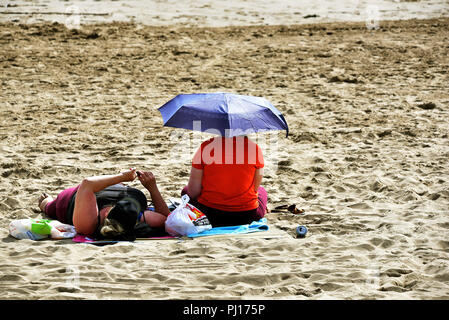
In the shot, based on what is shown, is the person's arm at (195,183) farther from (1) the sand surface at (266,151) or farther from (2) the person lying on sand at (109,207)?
(1) the sand surface at (266,151)

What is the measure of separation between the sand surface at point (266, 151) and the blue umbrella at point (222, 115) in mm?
841

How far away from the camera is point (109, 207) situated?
192 inches

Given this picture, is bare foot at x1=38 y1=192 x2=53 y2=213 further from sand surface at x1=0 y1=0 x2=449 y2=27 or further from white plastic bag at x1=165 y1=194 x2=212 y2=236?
sand surface at x1=0 y1=0 x2=449 y2=27

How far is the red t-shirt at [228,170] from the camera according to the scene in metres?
4.93

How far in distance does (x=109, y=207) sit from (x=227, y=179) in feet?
3.02

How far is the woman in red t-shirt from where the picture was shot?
4941 mm

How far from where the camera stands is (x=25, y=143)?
7410 millimetres

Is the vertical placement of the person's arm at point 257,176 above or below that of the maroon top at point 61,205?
above

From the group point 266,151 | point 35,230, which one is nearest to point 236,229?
point 35,230

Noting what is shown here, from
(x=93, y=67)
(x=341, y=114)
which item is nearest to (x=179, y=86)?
(x=93, y=67)

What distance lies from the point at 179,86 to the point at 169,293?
6003mm

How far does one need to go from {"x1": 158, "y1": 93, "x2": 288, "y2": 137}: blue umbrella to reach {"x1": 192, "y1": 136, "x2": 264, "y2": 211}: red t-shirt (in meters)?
0.14

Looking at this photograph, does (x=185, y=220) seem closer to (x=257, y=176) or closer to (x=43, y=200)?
(x=257, y=176)

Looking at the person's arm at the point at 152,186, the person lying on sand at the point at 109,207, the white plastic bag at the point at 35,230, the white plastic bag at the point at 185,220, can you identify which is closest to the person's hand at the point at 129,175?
the person lying on sand at the point at 109,207
